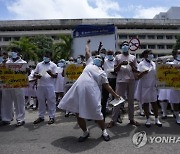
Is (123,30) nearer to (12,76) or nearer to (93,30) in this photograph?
(93,30)

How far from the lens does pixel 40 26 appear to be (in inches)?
2869

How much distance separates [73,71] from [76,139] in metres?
3.50

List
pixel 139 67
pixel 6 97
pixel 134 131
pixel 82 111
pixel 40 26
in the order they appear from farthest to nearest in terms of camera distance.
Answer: pixel 40 26 → pixel 6 97 → pixel 139 67 → pixel 134 131 → pixel 82 111

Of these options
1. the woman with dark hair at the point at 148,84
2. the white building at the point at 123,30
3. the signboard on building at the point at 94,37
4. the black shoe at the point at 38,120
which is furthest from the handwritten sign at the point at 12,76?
the white building at the point at 123,30

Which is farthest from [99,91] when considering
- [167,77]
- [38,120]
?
[38,120]

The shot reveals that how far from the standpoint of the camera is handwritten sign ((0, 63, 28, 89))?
7977mm

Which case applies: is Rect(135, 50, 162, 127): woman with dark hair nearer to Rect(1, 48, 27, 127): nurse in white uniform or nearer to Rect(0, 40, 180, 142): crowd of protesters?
Rect(0, 40, 180, 142): crowd of protesters

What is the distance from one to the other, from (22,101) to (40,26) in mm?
66735

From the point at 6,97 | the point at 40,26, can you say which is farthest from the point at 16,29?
the point at 6,97

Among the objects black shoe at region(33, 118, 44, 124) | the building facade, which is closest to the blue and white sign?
black shoe at region(33, 118, 44, 124)

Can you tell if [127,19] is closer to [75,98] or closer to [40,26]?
[40,26]

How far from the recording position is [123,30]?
71500 millimetres

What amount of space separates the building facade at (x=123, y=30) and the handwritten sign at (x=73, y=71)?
61.6m

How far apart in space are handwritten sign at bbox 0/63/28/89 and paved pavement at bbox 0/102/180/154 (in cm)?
108
